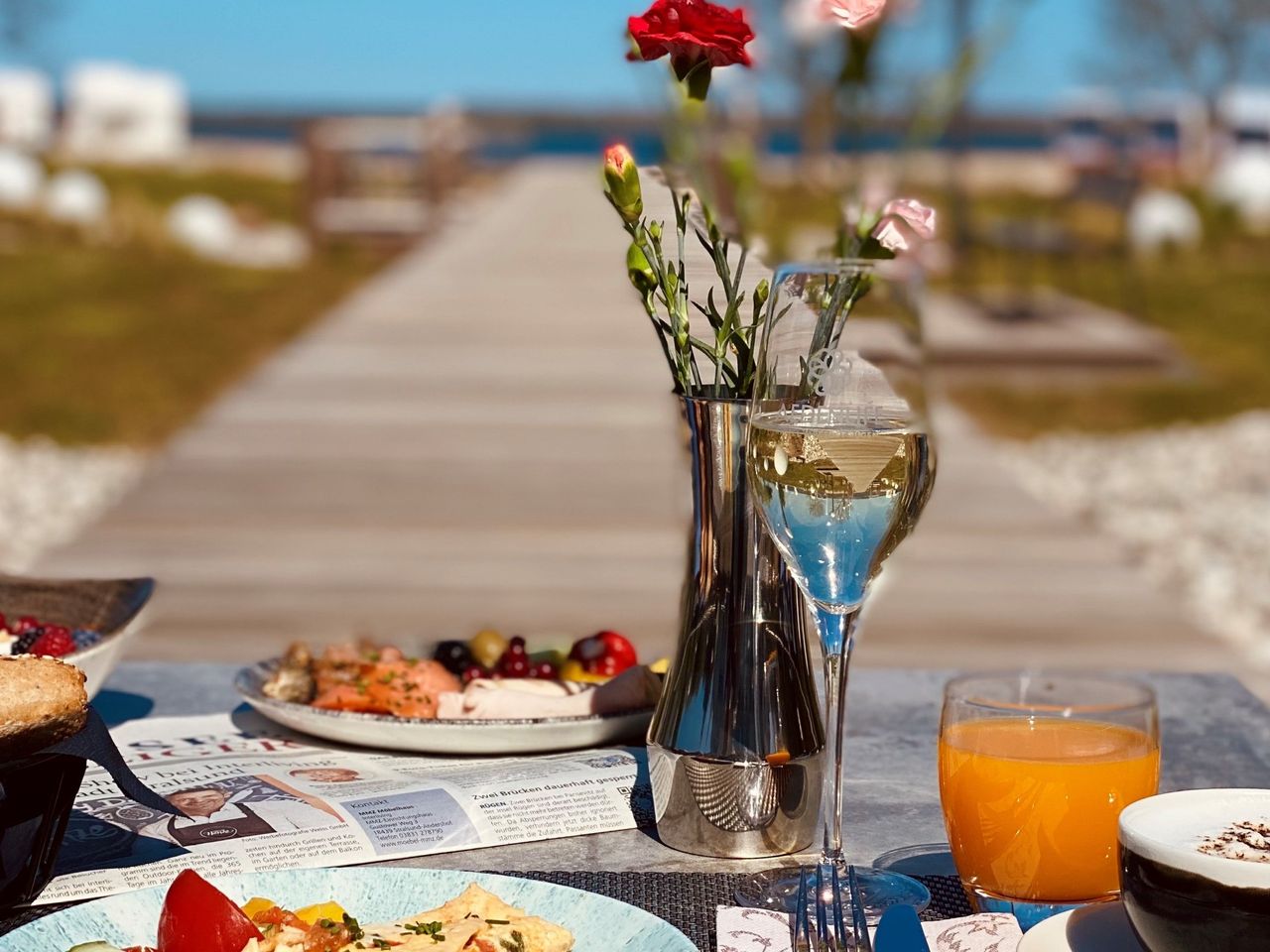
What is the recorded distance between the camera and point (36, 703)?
43.8 inches

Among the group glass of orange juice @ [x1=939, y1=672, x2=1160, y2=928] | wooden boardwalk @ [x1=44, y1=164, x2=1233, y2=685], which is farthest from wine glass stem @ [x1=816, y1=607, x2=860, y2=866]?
wooden boardwalk @ [x1=44, y1=164, x2=1233, y2=685]

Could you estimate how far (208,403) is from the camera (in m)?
11.4

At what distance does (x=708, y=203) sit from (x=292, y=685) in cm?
70

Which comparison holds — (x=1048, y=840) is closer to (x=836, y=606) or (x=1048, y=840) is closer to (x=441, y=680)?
(x=836, y=606)

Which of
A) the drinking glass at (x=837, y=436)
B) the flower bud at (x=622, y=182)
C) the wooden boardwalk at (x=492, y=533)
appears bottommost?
the wooden boardwalk at (x=492, y=533)

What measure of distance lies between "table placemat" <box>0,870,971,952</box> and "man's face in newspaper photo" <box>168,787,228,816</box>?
0.59ft

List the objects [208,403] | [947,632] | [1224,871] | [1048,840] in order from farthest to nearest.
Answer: [208,403]
[947,632]
[1048,840]
[1224,871]

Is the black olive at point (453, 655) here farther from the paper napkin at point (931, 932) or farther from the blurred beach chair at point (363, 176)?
the blurred beach chair at point (363, 176)

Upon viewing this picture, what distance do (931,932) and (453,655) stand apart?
2.62ft

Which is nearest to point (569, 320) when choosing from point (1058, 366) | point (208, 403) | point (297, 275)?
point (208, 403)

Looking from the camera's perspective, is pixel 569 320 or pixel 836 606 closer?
pixel 836 606

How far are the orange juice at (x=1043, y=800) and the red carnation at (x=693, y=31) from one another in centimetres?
54

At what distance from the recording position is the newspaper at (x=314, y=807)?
51.3 inches

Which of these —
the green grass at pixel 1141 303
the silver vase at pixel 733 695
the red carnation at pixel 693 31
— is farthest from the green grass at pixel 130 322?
the red carnation at pixel 693 31
